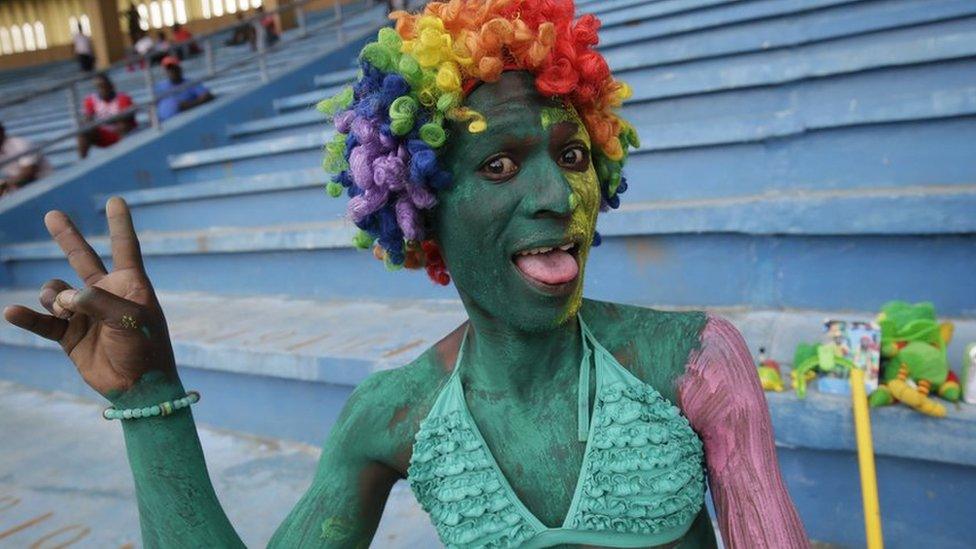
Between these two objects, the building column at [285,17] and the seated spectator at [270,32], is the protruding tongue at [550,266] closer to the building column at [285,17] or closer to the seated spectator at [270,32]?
the seated spectator at [270,32]

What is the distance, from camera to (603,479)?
3.58 ft

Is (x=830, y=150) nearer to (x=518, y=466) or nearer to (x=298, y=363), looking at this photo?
(x=298, y=363)

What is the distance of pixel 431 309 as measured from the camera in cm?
342

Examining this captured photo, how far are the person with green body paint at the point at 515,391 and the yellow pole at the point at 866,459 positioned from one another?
0.75 m

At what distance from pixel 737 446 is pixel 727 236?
1.89 metres

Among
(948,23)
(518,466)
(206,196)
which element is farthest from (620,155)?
(206,196)

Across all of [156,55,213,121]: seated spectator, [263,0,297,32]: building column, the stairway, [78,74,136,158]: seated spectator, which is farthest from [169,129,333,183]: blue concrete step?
[263,0,297,32]: building column

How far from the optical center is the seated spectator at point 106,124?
21.7 feet

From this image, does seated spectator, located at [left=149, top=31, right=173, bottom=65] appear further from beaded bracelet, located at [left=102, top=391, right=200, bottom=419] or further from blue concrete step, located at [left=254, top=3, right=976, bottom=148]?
beaded bracelet, located at [left=102, top=391, right=200, bottom=419]

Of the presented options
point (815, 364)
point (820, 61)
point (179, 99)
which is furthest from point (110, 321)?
point (179, 99)

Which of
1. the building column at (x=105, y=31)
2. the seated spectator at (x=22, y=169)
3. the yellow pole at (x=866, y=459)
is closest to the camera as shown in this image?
the yellow pole at (x=866, y=459)

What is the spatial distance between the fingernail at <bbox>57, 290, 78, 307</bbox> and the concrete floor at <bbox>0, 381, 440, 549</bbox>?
1.44 metres

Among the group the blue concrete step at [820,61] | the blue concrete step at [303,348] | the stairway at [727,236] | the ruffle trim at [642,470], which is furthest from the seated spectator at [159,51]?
the ruffle trim at [642,470]

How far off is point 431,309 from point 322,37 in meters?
6.74
